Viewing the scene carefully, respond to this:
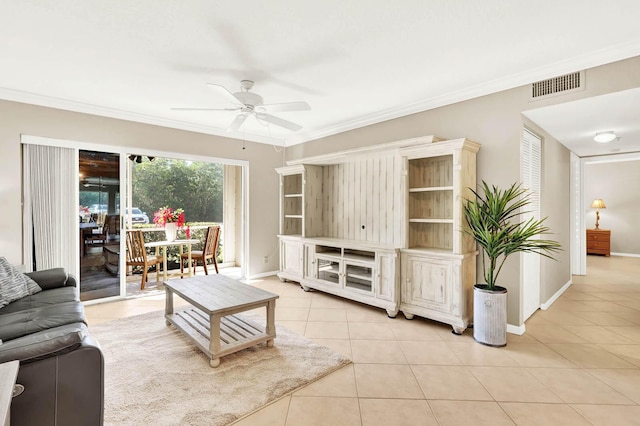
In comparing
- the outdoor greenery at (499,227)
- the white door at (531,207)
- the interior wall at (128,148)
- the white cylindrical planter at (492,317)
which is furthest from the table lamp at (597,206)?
the interior wall at (128,148)

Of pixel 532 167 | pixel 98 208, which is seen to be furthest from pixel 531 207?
pixel 98 208

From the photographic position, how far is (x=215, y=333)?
251 centimetres

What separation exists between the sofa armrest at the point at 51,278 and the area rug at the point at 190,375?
1.94ft

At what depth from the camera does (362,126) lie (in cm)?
473

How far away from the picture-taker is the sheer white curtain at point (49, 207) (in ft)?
12.1

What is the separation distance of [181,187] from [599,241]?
1021 centimetres

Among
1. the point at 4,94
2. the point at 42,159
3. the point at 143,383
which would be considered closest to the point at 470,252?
the point at 143,383

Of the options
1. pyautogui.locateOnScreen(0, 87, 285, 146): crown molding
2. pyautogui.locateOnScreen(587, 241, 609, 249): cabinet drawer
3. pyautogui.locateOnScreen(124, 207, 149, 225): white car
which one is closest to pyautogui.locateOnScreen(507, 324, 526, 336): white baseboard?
pyautogui.locateOnScreen(0, 87, 285, 146): crown molding

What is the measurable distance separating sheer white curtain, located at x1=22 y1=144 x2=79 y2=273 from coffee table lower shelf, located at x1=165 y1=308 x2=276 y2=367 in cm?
184

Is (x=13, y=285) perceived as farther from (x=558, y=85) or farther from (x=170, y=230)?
(x=558, y=85)

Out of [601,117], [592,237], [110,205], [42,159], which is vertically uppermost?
[601,117]

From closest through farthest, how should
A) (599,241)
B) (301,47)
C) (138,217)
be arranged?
(301,47) → (138,217) → (599,241)

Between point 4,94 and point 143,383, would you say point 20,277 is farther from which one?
point 4,94

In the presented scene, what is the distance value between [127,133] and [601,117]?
19.0 feet
